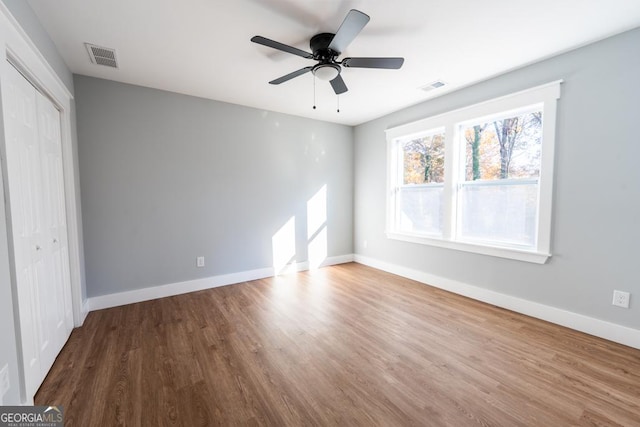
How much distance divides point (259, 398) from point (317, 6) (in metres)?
2.71

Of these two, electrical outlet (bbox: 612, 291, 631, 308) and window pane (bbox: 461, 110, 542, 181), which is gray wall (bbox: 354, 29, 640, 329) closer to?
electrical outlet (bbox: 612, 291, 631, 308)

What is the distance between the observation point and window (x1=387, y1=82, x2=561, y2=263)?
2.72 m

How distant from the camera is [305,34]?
2.23 meters

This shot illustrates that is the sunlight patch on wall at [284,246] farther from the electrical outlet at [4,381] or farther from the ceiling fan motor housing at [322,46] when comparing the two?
the electrical outlet at [4,381]

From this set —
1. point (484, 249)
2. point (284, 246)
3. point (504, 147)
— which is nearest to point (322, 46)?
point (504, 147)

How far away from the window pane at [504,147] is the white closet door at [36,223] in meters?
4.15

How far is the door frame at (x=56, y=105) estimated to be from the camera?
4.70ft

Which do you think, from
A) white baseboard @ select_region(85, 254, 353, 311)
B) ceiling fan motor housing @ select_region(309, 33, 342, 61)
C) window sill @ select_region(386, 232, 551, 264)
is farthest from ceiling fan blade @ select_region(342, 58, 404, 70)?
white baseboard @ select_region(85, 254, 353, 311)

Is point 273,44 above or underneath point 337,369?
above

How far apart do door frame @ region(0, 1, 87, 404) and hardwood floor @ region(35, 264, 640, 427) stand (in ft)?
1.69

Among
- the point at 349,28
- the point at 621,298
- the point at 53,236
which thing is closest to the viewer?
the point at 349,28

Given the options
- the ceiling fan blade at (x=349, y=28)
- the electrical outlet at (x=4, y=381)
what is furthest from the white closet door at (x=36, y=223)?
the ceiling fan blade at (x=349, y=28)

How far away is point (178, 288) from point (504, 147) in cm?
442

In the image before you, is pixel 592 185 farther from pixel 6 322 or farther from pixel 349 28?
pixel 6 322
